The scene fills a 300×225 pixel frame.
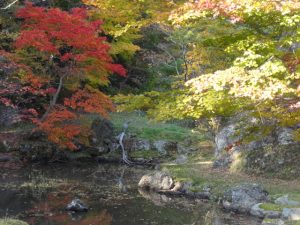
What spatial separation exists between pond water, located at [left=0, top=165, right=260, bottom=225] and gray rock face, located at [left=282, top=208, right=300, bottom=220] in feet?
2.67

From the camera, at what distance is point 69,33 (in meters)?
16.0

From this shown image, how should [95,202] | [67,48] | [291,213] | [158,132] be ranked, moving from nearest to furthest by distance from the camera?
[291,213] → [95,202] → [67,48] → [158,132]

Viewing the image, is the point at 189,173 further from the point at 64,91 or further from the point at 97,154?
the point at 64,91

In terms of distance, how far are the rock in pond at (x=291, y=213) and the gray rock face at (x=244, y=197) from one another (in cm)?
151

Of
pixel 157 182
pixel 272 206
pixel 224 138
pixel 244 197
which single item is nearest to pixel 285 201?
pixel 272 206

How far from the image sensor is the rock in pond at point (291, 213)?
977cm

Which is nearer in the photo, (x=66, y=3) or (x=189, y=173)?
(x=189, y=173)

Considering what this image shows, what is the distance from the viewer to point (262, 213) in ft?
36.2

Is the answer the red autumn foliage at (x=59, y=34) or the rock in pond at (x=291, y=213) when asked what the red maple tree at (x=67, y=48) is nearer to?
the red autumn foliage at (x=59, y=34)

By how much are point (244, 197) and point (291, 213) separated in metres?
2.14

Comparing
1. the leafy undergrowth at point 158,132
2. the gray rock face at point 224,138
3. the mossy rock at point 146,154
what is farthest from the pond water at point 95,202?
the leafy undergrowth at point 158,132

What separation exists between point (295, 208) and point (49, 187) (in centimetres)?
793

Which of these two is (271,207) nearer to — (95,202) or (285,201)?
(285,201)

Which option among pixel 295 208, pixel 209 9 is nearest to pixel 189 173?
pixel 295 208
